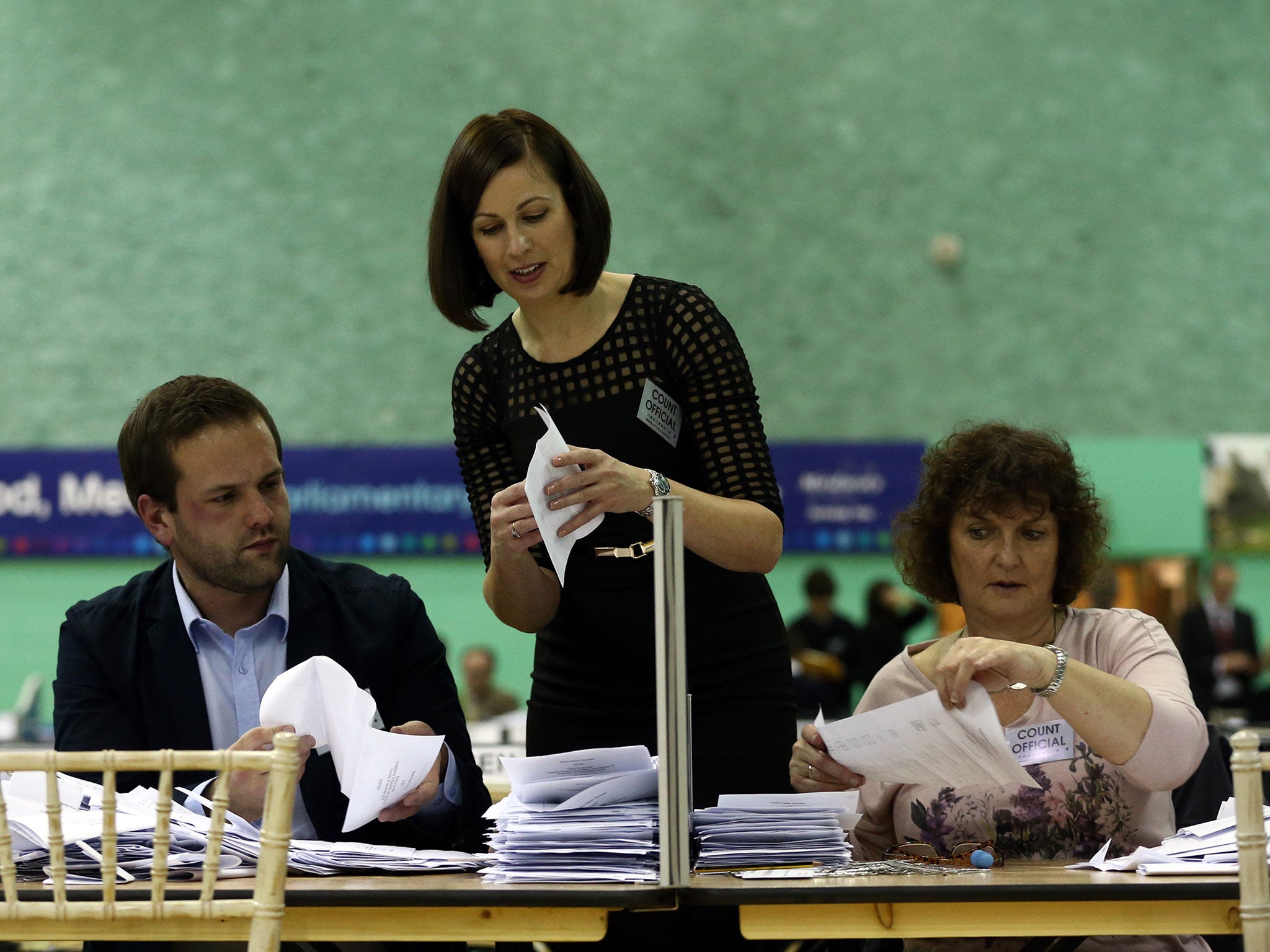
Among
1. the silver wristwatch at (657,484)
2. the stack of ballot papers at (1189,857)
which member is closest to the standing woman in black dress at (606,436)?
the silver wristwatch at (657,484)

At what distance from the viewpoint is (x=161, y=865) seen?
1.46 m

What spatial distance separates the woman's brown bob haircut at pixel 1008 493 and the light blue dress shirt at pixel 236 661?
32.7 inches

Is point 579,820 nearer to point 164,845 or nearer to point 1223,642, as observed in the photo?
point 164,845

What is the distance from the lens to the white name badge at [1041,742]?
194cm

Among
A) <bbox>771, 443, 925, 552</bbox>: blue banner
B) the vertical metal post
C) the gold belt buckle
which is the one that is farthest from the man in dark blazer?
<bbox>771, 443, 925, 552</bbox>: blue banner

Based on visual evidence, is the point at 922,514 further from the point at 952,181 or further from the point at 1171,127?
the point at 1171,127

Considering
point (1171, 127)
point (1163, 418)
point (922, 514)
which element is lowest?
point (922, 514)

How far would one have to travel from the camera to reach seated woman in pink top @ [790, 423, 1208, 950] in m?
1.76

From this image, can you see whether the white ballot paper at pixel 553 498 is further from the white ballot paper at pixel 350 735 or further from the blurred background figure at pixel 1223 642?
the blurred background figure at pixel 1223 642

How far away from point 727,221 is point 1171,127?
9.86ft

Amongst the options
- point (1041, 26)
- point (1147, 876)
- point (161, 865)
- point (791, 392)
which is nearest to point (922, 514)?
point (1147, 876)

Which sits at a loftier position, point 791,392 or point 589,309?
point 791,392

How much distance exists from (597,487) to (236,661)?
2.35 feet

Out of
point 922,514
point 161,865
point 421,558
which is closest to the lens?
point 161,865
